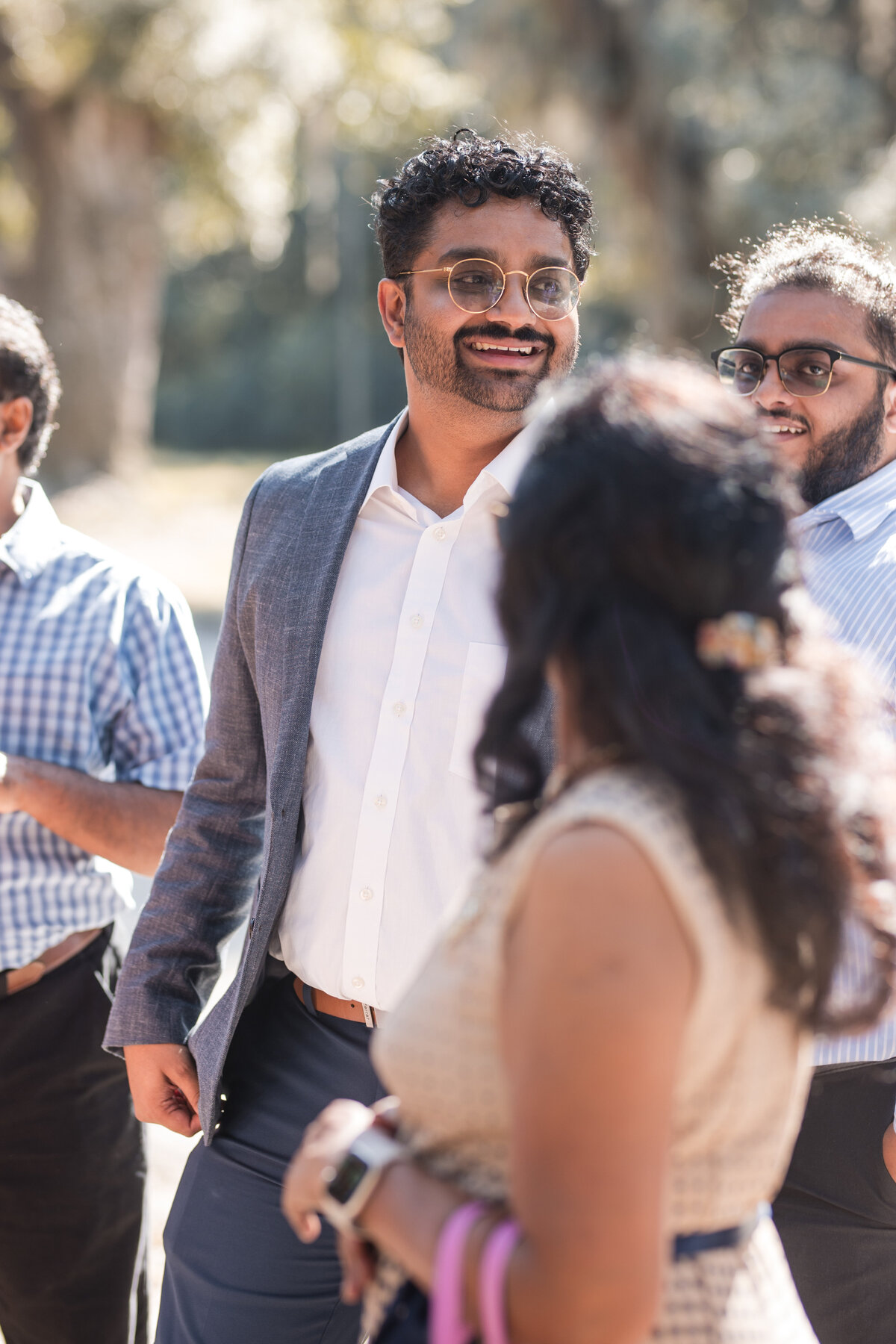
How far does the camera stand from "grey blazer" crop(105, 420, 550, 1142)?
234cm

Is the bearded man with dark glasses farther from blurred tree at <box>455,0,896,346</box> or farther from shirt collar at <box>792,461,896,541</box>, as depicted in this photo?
blurred tree at <box>455,0,896,346</box>

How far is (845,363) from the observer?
2752mm

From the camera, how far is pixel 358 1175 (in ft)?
4.66

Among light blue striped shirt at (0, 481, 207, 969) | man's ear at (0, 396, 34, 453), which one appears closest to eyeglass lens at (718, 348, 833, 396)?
light blue striped shirt at (0, 481, 207, 969)

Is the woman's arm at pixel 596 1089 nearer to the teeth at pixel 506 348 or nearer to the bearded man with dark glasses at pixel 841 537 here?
the bearded man with dark glasses at pixel 841 537

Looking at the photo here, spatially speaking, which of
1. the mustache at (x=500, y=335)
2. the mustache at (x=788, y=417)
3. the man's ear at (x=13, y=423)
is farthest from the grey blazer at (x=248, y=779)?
the mustache at (x=788, y=417)

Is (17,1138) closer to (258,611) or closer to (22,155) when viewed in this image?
(258,611)

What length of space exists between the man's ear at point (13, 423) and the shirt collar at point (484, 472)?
35.5 inches

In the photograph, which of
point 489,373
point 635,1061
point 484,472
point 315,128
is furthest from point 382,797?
point 315,128

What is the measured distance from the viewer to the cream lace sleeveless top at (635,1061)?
1.21 meters

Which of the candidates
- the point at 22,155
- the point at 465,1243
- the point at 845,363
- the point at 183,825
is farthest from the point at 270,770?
the point at 22,155

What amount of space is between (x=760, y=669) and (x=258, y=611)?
1363 mm

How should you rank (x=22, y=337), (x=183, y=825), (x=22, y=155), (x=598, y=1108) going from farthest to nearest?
(x=22, y=155)
(x=22, y=337)
(x=183, y=825)
(x=598, y=1108)

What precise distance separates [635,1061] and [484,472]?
1400 millimetres
